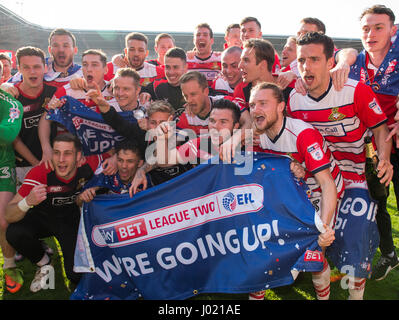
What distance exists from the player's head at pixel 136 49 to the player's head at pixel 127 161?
2438 mm

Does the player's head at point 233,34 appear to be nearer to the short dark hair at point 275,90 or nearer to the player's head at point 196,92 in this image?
the player's head at point 196,92

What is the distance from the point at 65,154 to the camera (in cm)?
362

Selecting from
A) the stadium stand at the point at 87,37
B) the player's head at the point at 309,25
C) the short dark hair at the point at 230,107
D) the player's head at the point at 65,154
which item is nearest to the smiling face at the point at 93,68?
the player's head at the point at 65,154

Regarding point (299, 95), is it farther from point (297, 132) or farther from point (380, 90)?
point (380, 90)

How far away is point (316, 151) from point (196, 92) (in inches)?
64.8

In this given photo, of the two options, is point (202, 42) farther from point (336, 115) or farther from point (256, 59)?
point (336, 115)

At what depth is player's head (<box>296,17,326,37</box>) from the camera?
5.02m

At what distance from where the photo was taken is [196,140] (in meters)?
3.50

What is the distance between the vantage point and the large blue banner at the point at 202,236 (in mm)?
2820

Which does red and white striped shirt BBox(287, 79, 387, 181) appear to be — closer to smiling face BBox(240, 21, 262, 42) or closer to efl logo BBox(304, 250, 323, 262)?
efl logo BBox(304, 250, 323, 262)

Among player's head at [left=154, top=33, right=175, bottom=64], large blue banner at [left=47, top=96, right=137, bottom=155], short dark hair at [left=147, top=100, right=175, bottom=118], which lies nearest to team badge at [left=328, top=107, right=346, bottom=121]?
short dark hair at [left=147, top=100, right=175, bottom=118]

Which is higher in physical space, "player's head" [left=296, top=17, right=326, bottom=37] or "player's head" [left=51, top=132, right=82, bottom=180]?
"player's head" [left=296, top=17, right=326, bottom=37]

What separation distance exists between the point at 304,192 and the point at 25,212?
280 centimetres

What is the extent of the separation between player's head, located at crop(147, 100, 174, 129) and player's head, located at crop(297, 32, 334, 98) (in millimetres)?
1438
